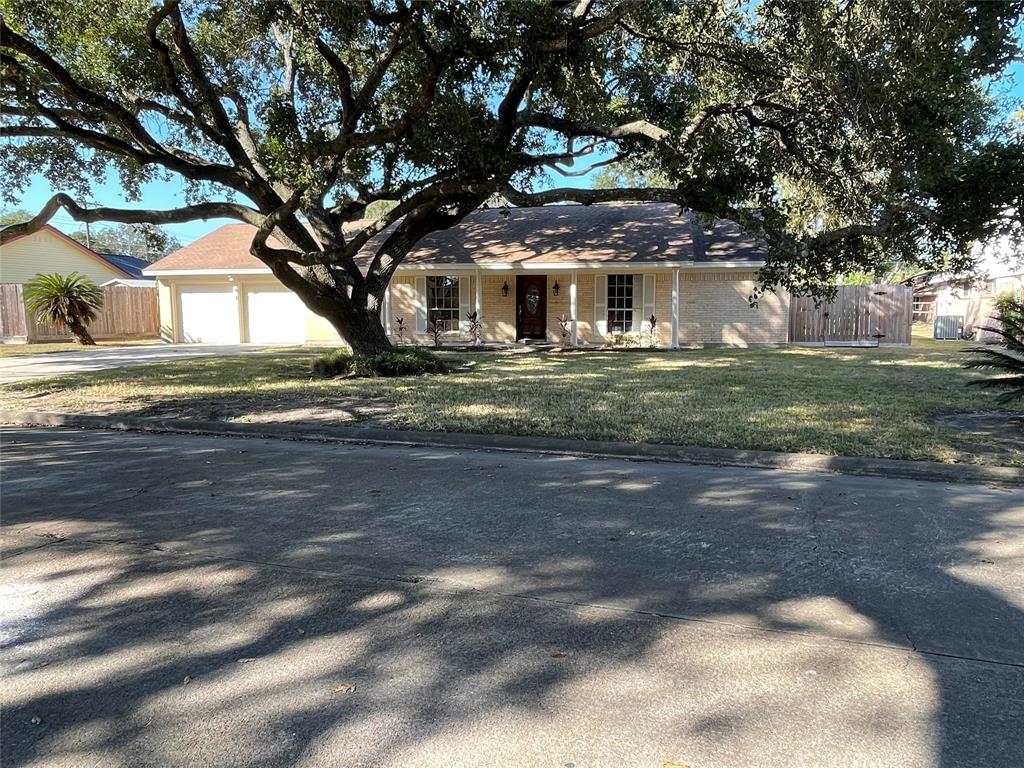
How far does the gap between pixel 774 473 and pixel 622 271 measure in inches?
590

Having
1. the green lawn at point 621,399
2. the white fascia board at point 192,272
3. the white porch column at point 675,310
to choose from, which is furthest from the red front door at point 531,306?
the white fascia board at point 192,272

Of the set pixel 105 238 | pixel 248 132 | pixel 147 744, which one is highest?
pixel 105 238

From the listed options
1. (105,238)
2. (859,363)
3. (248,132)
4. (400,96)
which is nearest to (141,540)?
(400,96)

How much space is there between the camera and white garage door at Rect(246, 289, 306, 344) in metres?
24.2

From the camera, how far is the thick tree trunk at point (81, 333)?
22078 millimetres

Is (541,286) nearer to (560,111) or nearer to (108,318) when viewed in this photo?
(560,111)

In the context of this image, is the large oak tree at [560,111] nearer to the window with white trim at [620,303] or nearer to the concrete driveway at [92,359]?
the concrete driveway at [92,359]

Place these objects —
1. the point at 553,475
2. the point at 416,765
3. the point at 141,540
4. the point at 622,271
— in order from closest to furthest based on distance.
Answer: the point at 416,765, the point at 141,540, the point at 553,475, the point at 622,271

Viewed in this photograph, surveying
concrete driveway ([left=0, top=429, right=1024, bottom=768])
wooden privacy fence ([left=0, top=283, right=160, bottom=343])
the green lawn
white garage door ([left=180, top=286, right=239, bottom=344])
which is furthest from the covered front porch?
concrete driveway ([left=0, top=429, right=1024, bottom=768])

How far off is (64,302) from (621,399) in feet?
66.1

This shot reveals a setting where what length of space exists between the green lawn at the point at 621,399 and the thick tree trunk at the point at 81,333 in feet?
31.2

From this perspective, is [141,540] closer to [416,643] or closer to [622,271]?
[416,643]

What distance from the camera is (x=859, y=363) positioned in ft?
50.2

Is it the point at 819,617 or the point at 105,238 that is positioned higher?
the point at 105,238
